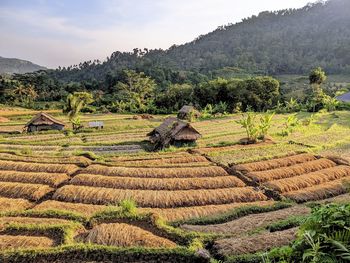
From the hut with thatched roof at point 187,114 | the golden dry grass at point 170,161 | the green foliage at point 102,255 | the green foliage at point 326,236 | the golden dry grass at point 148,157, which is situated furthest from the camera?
the hut with thatched roof at point 187,114

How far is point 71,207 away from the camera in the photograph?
16188 millimetres

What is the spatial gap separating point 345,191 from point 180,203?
8.41 m

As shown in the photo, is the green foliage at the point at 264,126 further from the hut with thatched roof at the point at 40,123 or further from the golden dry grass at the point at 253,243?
the hut with thatched roof at the point at 40,123

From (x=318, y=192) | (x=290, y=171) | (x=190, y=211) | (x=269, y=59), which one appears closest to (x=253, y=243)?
(x=190, y=211)

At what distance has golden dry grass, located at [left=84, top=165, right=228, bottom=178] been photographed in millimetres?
21062

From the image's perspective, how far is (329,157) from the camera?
82.3ft

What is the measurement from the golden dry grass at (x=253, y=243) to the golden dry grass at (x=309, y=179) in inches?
324

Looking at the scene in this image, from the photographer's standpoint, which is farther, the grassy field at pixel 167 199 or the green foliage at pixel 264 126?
the green foliage at pixel 264 126

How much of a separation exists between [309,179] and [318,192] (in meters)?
1.97

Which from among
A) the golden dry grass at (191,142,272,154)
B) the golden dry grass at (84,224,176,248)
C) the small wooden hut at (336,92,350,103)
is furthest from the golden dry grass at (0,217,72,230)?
the small wooden hut at (336,92,350,103)

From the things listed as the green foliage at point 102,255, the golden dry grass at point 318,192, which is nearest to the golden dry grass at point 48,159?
the golden dry grass at point 318,192

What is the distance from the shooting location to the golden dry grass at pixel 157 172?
21062 mm

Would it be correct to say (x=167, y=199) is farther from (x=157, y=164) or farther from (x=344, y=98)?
(x=344, y=98)

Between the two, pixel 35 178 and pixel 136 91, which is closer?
pixel 35 178
